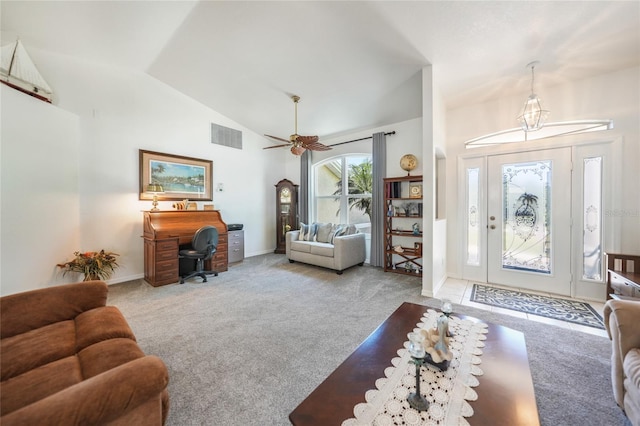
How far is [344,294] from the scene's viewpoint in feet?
10.7

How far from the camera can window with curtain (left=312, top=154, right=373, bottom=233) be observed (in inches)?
207

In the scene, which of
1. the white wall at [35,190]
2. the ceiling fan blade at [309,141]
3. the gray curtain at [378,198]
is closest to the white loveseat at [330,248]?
the gray curtain at [378,198]

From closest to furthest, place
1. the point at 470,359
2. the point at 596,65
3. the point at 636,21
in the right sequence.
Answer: the point at 470,359
the point at 636,21
the point at 596,65

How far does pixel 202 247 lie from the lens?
3807mm

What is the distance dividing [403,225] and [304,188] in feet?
8.61

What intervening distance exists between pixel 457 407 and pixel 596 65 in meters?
4.15

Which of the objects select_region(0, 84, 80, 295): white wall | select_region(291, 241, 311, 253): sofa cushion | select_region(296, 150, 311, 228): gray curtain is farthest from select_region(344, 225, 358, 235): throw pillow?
select_region(0, 84, 80, 295): white wall

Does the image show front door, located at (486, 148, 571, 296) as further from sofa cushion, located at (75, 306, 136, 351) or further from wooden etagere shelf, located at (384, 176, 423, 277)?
sofa cushion, located at (75, 306, 136, 351)

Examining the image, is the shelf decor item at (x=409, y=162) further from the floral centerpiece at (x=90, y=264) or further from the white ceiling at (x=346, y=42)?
the floral centerpiece at (x=90, y=264)

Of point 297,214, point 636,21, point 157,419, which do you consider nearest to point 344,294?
point 157,419

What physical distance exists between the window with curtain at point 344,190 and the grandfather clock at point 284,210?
0.52 m

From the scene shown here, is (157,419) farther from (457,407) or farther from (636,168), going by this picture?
(636,168)

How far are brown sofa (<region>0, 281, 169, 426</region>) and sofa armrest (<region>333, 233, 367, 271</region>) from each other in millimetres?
3130

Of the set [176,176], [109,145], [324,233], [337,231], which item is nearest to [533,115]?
[337,231]
